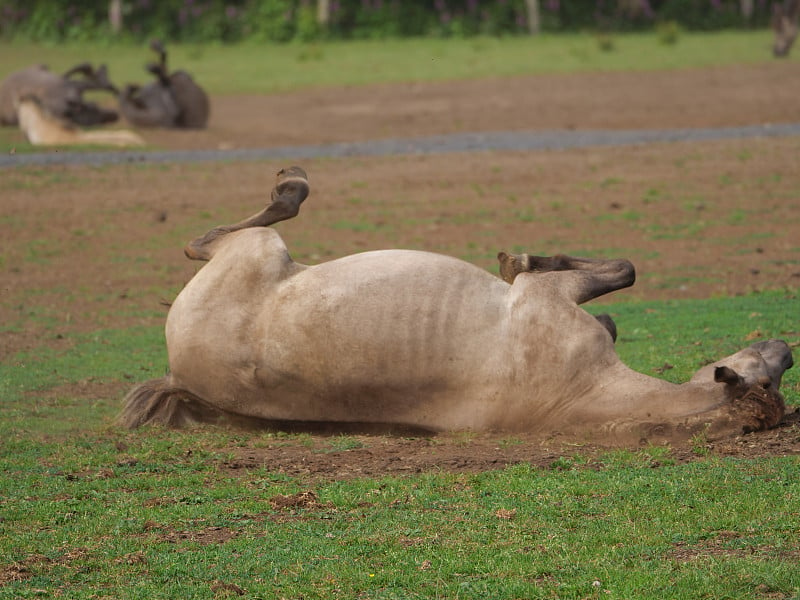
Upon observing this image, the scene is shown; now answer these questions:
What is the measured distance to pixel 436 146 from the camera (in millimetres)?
18922

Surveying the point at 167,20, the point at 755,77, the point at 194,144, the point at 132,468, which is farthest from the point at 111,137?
the point at 167,20

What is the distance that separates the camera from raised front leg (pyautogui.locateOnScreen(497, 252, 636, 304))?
6910mm

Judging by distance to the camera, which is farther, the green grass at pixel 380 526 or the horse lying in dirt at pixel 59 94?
the horse lying in dirt at pixel 59 94

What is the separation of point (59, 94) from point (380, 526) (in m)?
16.2

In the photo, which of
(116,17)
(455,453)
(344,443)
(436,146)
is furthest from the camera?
(116,17)

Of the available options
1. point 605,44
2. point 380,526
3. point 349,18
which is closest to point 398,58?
point 605,44

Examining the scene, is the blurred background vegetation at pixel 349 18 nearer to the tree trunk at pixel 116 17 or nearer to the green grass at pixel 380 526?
the tree trunk at pixel 116 17

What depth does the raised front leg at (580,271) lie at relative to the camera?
22.7ft

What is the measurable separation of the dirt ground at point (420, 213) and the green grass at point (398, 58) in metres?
5.07

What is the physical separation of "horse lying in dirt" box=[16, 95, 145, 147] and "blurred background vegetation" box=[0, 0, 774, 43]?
48.5ft

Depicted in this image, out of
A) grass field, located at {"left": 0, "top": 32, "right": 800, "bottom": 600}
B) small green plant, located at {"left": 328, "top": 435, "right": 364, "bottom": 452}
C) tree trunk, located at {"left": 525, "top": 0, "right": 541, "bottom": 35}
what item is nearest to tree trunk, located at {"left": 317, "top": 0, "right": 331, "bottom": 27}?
tree trunk, located at {"left": 525, "top": 0, "right": 541, "bottom": 35}

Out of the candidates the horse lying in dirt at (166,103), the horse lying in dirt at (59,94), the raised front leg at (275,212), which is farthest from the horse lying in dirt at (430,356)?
the horse lying in dirt at (166,103)

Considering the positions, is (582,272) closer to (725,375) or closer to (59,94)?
(725,375)

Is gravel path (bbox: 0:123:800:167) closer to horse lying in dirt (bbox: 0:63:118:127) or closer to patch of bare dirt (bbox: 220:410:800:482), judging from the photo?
horse lying in dirt (bbox: 0:63:118:127)
